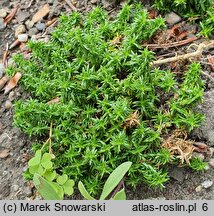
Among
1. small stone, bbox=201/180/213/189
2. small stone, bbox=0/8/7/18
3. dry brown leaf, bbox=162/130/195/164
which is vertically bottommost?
small stone, bbox=201/180/213/189

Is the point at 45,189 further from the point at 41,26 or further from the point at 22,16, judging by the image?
the point at 22,16

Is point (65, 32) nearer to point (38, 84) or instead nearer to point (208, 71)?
point (38, 84)

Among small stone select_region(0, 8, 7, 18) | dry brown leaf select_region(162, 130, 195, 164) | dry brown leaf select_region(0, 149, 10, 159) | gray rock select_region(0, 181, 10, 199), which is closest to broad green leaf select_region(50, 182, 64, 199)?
gray rock select_region(0, 181, 10, 199)

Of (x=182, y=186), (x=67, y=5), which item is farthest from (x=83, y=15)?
(x=182, y=186)

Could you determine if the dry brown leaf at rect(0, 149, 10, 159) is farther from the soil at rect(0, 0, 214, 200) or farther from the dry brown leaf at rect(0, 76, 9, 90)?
the dry brown leaf at rect(0, 76, 9, 90)

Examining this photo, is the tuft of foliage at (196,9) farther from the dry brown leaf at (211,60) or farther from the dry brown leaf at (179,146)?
the dry brown leaf at (179,146)

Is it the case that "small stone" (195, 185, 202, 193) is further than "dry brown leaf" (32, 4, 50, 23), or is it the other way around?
"dry brown leaf" (32, 4, 50, 23)

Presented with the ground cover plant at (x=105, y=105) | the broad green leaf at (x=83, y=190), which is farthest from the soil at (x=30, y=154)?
the broad green leaf at (x=83, y=190)
